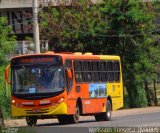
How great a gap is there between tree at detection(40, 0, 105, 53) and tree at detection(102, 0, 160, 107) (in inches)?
46.1

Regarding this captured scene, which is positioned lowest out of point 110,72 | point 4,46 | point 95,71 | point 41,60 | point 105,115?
point 105,115

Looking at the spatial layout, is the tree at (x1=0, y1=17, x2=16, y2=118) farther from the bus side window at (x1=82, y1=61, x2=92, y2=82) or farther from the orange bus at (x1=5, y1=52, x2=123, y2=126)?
the orange bus at (x1=5, y1=52, x2=123, y2=126)

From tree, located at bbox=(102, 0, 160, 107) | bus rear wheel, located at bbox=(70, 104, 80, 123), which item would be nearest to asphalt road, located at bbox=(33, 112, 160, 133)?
bus rear wheel, located at bbox=(70, 104, 80, 123)

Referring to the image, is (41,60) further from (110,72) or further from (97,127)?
(97,127)

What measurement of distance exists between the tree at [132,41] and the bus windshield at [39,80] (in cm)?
2067

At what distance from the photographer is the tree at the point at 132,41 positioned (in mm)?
48438

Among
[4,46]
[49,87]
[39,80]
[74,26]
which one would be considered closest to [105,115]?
[49,87]

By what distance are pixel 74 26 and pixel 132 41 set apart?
4768 millimetres

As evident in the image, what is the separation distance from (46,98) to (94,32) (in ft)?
73.1

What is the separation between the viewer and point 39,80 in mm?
27812

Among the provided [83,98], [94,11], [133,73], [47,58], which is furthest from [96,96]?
[94,11]

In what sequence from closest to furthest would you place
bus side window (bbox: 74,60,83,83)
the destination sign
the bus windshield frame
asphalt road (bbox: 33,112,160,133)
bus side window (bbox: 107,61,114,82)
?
asphalt road (bbox: 33,112,160,133), the bus windshield frame, the destination sign, bus side window (bbox: 74,60,83,83), bus side window (bbox: 107,61,114,82)

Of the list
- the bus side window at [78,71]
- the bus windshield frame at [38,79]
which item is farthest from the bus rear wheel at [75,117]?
the bus windshield frame at [38,79]

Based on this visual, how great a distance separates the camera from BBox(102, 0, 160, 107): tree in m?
48.4
